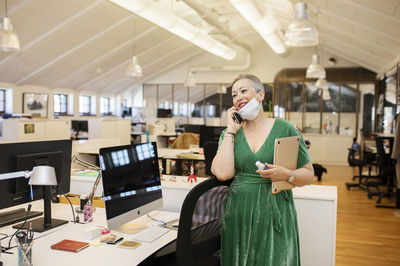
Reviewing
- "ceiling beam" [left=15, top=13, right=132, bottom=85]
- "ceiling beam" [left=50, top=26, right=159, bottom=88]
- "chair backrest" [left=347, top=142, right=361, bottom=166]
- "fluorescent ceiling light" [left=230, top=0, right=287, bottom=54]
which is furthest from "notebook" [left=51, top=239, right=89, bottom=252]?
"ceiling beam" [left=50, top=26, right=159, bottom=88]

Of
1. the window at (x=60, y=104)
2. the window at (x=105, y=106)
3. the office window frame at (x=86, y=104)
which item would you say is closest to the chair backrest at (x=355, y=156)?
the window at (x=60, y=104)

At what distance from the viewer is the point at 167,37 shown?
11680 millimetres

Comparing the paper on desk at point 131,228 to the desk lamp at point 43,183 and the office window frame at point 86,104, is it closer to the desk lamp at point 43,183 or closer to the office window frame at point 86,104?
the desk lamp at point 43,183

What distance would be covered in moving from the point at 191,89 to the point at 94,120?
6.61 m

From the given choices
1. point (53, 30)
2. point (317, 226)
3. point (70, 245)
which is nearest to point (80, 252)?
point (70, 245)

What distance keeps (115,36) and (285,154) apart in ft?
30.0

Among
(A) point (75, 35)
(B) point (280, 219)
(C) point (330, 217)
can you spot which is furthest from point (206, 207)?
(A) point (75, 35)

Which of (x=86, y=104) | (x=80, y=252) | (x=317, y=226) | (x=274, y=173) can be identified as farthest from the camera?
(x=86, y=104)

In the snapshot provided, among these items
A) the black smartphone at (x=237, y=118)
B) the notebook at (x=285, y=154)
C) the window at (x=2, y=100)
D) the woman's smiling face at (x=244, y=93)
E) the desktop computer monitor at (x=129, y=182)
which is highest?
the window at (x=2, y=100)

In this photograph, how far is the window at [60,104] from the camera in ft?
40.6

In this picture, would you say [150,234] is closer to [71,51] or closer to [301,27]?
[301,27]

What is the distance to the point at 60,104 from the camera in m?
12.5

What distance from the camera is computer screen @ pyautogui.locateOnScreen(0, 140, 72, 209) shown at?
2.12 meters

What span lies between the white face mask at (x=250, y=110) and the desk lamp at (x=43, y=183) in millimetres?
1050
